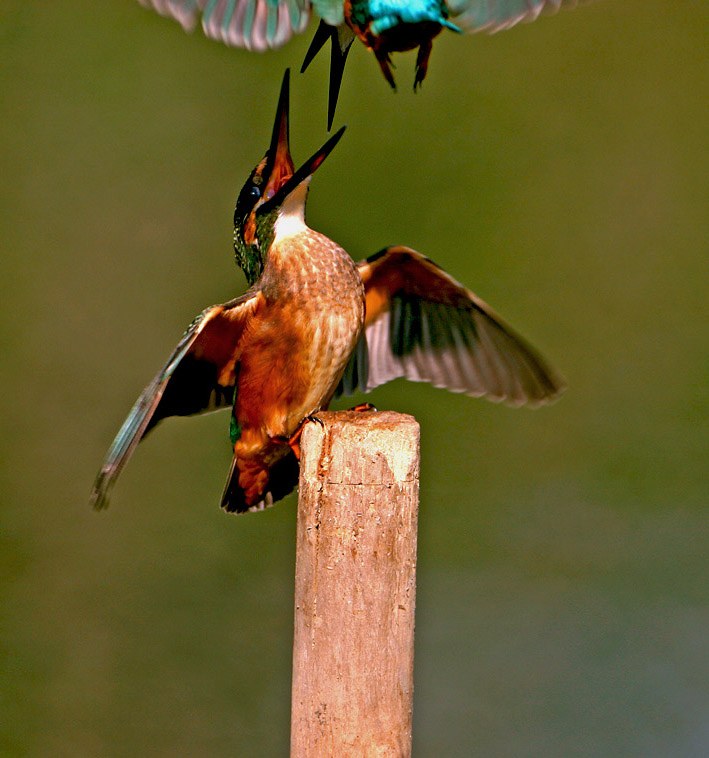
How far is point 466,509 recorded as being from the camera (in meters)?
3.85

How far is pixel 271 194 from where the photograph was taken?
181 centimetres

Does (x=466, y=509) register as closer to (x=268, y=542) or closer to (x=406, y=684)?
(x=268, y=542)

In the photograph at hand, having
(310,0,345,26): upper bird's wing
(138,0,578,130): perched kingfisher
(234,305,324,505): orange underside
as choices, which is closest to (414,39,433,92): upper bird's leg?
(138,0,578,130): perched kingfisher

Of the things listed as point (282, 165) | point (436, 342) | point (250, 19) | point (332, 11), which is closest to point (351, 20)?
point (332, 11)

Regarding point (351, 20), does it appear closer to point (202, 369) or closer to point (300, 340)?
point (300, 340)

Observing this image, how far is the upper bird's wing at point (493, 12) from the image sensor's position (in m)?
1.49

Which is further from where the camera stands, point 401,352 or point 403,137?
point 403,137

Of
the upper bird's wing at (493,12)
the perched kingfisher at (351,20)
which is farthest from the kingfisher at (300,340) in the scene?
the upper bird's wing at (493,12)

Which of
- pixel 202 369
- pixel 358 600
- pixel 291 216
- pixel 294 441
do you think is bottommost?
pixel 358 600

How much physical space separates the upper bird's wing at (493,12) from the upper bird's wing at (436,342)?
433 mm

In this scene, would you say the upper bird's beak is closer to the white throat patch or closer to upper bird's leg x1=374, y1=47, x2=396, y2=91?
the white throat patch

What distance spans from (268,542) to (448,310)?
201cm

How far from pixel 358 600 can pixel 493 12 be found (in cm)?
91

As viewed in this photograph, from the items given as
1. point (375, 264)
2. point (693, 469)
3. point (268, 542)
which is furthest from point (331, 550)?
point (693, 469)
